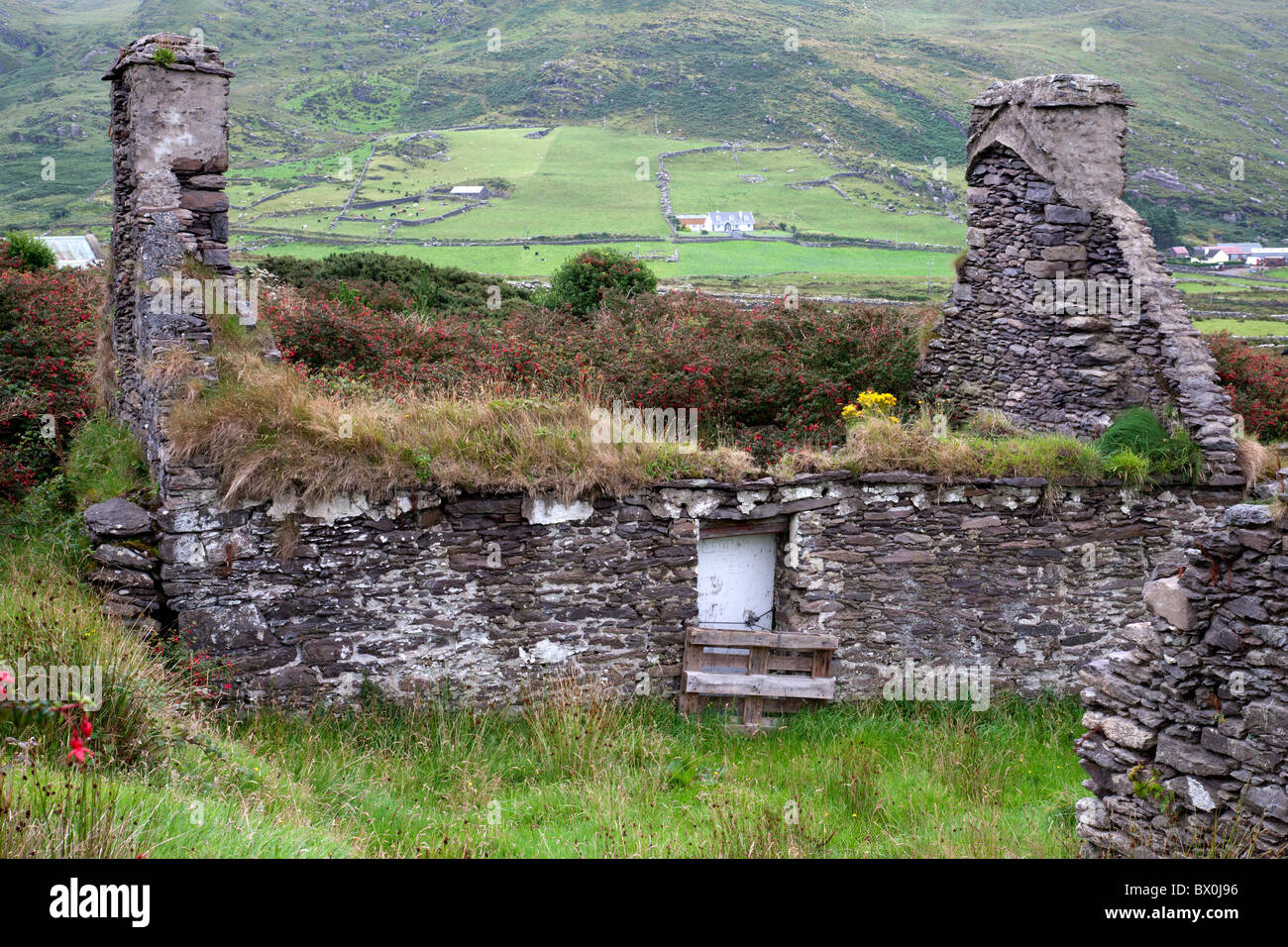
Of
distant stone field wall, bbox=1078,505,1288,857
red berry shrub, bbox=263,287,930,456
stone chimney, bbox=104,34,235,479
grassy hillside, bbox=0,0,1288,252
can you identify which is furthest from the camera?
grassy hillside, bbox=0,0,1288,252

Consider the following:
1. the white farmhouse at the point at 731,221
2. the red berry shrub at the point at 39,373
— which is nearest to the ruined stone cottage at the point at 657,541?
the red berry shrub at the point at 39,373

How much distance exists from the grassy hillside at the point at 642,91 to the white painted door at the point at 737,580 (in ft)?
133

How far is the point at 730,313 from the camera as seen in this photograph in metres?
15.0

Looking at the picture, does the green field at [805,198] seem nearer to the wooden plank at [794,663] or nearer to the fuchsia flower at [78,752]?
the wooden plank at [794,663]

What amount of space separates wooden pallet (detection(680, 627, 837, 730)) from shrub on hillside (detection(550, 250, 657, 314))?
1035cm

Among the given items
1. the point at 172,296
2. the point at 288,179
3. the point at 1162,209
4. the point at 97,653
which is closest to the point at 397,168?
the point at 288,179

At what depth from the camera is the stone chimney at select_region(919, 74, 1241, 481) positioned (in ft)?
36.3

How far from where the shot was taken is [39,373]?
1224cm

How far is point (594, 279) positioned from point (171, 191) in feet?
33.1

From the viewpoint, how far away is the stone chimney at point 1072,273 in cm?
1107

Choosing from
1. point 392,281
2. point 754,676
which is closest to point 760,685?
point 754,676

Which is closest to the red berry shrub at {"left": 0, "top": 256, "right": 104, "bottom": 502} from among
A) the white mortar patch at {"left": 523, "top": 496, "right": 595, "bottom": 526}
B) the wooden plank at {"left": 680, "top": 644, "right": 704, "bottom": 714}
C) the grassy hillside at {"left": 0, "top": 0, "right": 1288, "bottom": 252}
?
the white mortar patch at {"left": 523, "top": 496, "right": 595, "bottom": 526}

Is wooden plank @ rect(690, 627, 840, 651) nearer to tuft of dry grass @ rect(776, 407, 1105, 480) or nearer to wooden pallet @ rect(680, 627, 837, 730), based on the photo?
wooden pallet @ rect(680, 627, 837, 730)

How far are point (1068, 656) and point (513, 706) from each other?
595cm
